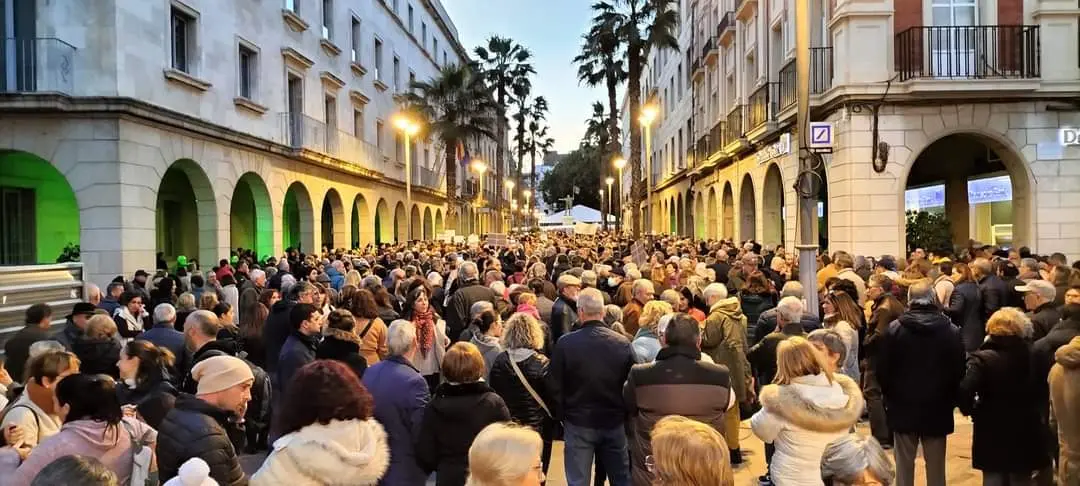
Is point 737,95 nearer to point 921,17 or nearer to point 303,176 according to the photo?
point 921,17

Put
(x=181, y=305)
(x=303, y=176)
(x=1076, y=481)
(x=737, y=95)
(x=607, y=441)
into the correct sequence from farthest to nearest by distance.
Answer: (x=737, y=95)
(x=303, y=176)
(x=181, y=305)
(x=607, y=441)
(x=1076, y=481)

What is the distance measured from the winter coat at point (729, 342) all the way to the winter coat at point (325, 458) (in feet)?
13.7

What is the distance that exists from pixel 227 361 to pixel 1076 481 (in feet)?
17.2

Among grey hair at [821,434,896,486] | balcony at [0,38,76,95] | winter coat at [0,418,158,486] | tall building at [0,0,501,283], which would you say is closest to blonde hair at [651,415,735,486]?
grey hair at [821,434,896,486]

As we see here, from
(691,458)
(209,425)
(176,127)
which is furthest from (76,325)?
(176,127)

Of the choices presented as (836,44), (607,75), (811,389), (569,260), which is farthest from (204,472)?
(607,75)

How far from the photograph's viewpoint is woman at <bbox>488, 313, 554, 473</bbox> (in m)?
5.96

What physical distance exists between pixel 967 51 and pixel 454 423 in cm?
1523

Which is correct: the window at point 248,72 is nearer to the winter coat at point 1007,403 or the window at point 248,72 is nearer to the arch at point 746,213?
the arch at point 746,213

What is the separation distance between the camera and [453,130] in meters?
35.0

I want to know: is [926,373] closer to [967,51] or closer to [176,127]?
[967,51]

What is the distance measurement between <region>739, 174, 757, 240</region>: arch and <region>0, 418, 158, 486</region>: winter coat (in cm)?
2522

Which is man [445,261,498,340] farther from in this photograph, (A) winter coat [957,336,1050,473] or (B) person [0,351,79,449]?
(A) winter coat [957,336,1050,473]

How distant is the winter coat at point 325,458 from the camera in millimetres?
3512
